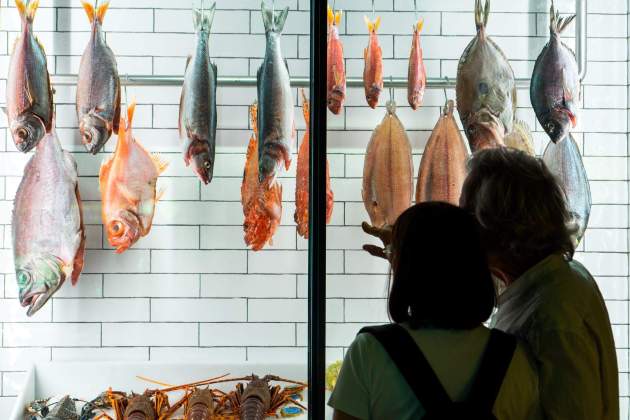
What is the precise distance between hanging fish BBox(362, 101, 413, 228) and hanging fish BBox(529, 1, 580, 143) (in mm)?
393

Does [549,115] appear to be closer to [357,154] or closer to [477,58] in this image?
[477,58]

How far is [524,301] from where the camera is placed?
1278mm

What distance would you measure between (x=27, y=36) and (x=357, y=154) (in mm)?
1009

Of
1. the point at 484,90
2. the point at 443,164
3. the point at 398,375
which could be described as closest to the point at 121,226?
the point at 443,164

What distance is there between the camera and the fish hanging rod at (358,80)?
2139 mm

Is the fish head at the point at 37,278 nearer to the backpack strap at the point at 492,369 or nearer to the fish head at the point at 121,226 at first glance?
the fish head at the point at 121,226

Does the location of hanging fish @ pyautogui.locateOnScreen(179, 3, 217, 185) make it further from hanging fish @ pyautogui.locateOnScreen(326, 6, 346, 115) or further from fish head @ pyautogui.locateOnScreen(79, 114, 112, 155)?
hanging fish @ pyautogui.locateOnScreen(326, 6, 346, 115)

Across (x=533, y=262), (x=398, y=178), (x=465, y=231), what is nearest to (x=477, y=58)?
(x=398, y=178)

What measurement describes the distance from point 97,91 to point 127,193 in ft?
0.97

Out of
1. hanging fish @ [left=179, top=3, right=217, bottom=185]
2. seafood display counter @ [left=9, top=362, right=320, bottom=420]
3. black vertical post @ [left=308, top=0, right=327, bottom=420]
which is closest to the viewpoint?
black vertical post @ [left=308, top=0, right=327, bottom=420]

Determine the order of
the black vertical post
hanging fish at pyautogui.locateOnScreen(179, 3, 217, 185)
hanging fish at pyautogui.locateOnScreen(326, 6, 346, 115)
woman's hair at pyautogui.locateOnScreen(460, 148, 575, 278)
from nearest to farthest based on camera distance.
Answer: woman's hair at pyautogui.locateOnScreen(460, 148, 575, 278)
the black vertical post
hanging fish at pyautogui.locateOnScreen(179, 3, 217, 185)
hanging fish at pyautogui.locateOnScreen(326, 6, 346, 115)

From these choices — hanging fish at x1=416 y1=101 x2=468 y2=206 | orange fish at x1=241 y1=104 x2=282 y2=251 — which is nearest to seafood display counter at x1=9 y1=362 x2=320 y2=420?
orange fish at x1=241 y1=104 x2=282 y2=251

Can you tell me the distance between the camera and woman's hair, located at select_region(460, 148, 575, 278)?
1275 millimetres

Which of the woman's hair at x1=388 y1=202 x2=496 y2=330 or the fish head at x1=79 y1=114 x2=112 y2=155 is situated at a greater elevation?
the fish head at x1=79 y1=114 x2=112 y2=155
